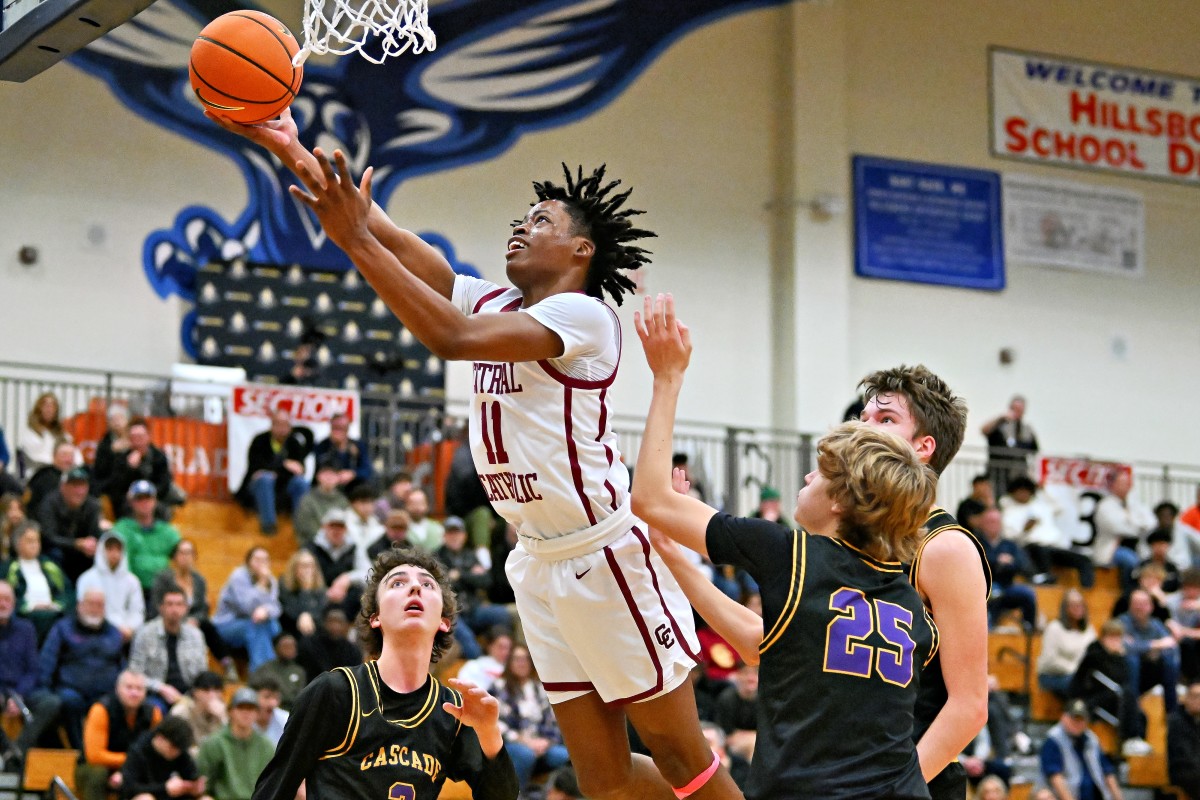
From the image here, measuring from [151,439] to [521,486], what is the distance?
12257mm

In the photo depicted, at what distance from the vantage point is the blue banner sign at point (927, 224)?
22859 millimetres

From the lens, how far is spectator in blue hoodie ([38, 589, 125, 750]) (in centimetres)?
1256

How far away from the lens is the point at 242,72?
17.2 ft

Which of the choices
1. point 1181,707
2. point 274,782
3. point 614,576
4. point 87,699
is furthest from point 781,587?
point 1181,707

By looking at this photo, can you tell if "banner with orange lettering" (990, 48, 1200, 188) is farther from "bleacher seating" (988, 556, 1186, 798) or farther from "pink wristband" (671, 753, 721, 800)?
"pink wristband" (671, 753, 721, 800)

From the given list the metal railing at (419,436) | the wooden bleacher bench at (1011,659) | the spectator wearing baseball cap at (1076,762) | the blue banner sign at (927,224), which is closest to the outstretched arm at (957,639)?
the spectator wearing baseball cap at (1076,762)

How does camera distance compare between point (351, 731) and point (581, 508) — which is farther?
point (351, 731)

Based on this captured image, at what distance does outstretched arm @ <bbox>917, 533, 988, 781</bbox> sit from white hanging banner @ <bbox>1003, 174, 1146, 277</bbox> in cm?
1999

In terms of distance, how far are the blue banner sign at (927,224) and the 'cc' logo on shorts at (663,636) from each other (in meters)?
17.8

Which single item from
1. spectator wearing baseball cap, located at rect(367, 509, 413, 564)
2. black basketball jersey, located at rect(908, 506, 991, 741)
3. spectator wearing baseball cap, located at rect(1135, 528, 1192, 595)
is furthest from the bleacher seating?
black basketball jersey, located at rect(908, 506, 991, 741)

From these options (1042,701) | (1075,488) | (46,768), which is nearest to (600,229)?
(46,768)

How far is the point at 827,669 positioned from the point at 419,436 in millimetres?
15123

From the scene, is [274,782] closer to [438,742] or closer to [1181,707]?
[438,742]

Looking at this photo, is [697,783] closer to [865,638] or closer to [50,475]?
[865,638]
